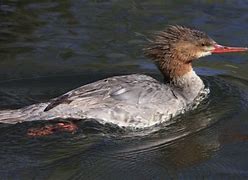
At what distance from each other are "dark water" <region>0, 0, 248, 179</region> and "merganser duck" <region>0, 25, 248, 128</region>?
127 mm

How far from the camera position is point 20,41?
962cm

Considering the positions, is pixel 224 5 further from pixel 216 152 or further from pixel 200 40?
pixel 216 152

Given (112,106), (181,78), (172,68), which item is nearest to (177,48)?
(172,68)

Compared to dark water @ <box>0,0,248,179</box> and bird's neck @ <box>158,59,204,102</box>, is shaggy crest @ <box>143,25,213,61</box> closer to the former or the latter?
bird's neck @ <box>158,59,204,102</box>

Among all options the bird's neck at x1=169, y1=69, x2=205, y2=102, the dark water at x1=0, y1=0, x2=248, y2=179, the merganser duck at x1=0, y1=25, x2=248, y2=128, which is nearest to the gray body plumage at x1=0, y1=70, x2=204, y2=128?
the merganser duck at x1=0, y1=25, x2=248, y2=128

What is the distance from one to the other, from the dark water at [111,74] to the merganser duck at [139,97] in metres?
0.13

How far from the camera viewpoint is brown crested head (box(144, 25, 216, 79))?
780 cm

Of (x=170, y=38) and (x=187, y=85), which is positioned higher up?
(x=170, y=38)

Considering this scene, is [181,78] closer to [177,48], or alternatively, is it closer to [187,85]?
[187,85]

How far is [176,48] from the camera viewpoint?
7801 mm

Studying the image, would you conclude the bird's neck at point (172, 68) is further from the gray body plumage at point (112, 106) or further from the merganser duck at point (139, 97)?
the gray body plumage at point (112, 106)

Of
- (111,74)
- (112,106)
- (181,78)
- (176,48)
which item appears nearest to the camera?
(112,106)

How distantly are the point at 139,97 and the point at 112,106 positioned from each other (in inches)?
11.9

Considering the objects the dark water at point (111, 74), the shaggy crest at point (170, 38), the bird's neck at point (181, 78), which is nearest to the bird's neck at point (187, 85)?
the bird's neck at point (181, 78)
